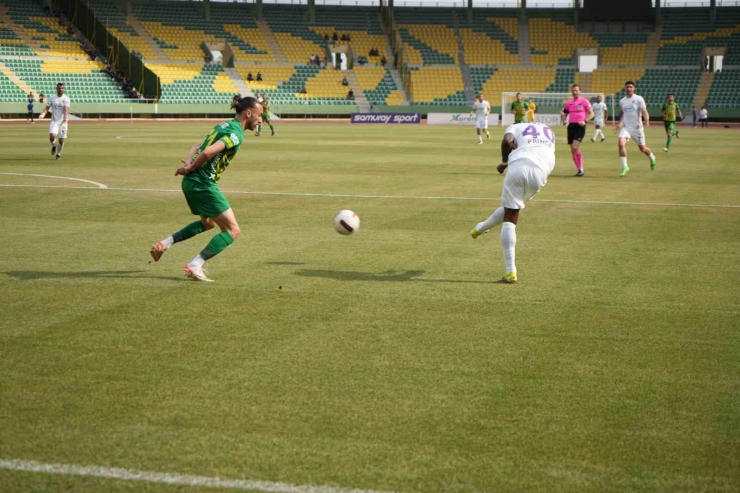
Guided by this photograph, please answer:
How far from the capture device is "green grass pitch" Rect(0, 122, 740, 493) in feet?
15.1

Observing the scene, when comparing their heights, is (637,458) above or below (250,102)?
below

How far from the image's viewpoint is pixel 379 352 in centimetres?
658

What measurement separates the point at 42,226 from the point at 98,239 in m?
1.60

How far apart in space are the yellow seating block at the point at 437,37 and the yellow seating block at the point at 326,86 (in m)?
9.67

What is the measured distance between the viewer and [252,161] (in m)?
25.9

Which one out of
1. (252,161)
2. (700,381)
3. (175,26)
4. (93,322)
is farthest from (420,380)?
(175,26)

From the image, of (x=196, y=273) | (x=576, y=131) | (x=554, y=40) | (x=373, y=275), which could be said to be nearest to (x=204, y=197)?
(x=196, y=273)

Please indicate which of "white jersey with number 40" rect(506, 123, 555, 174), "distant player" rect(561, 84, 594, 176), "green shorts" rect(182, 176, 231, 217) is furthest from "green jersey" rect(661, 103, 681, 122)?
"green shorts" rect(182, 176, 231, 217)

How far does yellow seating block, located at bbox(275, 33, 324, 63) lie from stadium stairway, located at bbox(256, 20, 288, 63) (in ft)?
1.10

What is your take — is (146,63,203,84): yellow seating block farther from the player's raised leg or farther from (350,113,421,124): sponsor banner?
the player's raised leg

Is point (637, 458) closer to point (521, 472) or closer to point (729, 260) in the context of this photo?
point (521, 472)

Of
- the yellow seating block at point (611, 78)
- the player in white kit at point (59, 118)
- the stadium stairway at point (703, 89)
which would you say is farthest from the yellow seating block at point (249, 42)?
the player in white kit at point (59, 118)

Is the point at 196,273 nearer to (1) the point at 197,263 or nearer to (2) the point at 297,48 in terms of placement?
(1) the point at 197,263

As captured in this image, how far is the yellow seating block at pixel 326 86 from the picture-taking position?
237ft
